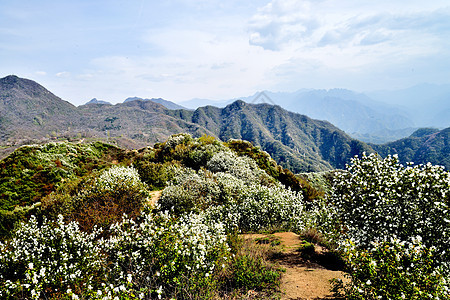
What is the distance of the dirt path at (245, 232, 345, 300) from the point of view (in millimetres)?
6389

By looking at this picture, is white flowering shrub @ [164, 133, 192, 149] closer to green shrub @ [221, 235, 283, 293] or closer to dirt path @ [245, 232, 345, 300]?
dirt path @ [245, 232, 345, 300]

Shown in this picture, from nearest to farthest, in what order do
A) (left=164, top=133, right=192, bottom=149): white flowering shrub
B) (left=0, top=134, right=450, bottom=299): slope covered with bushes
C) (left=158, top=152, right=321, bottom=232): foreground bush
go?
1. (left=0, top=134, right=450, bottom=299): slope covered with bushes
2. (left=158, top=152, right=321, bottom=232): foreground bush
3. (left=164, top=133, right=192, bottom=149): white flowering shrub

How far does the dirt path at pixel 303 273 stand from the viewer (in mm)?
6389

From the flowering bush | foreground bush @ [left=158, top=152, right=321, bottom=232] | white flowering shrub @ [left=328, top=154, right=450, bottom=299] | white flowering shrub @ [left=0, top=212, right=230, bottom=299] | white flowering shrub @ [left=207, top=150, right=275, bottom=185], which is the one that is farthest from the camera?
white flowering shrub @ [left=207, top=150, right=275, bottom=185]

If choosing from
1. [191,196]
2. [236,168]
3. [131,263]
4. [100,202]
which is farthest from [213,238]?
[236,168]

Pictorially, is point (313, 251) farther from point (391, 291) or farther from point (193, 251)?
point (193, 251)

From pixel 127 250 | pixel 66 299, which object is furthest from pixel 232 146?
pixel 66 299

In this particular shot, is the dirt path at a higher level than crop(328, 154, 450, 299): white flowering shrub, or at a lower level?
lower

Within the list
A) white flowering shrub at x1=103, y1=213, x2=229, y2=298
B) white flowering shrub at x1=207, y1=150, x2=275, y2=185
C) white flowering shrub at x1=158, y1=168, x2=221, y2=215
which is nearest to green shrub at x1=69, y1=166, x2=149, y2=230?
white flowering shrub at x1=158, y1=168, x2=221, y2=215

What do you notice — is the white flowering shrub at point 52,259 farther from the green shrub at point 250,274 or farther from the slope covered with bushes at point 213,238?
the green shrub at point 250,274

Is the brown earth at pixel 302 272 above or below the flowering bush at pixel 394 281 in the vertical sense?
below

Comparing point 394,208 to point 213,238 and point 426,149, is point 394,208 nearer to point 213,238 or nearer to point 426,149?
point 213,238

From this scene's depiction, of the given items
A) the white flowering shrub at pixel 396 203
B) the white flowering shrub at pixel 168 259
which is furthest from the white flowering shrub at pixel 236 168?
the white flowering shrub at pixel 168 259

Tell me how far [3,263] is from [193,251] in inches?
253
